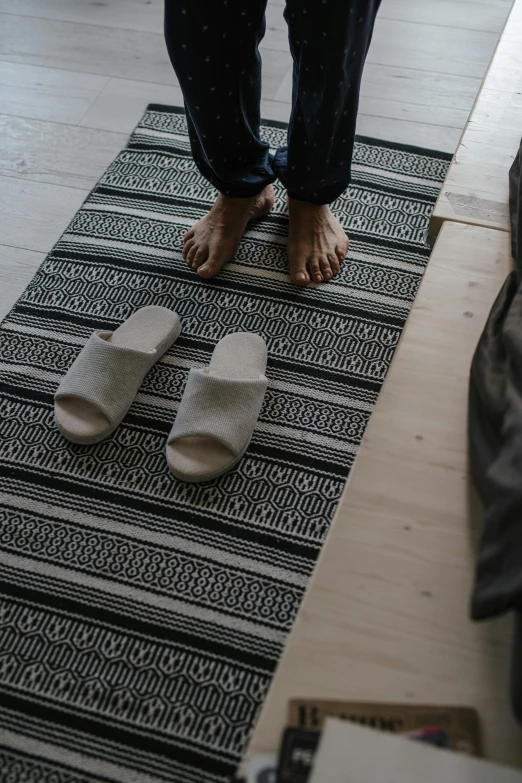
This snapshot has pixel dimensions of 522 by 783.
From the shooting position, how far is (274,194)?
1436mm

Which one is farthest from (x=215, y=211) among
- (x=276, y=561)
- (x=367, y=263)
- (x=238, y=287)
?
(x=276, y=561)

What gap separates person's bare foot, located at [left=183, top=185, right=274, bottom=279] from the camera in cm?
132

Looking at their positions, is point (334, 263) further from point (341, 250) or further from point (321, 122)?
point (321, 122)

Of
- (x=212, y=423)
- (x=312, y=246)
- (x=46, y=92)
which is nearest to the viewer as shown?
(x=212, y=423)

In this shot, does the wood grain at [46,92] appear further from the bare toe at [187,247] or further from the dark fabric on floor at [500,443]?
the dark fabric on floor at [500,443]

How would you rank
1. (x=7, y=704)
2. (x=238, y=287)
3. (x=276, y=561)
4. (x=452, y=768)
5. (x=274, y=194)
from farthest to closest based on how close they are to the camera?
(x=274, y=194)
(x=238, y=287)
(x=276, y=561)
(x=7, y=704)
(x=452, y=768)

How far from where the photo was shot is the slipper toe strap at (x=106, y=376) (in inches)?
44.1

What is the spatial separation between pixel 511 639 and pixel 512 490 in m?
0.14

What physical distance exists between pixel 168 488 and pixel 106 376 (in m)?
0.21

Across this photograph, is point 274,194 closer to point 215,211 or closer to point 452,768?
point 215,211

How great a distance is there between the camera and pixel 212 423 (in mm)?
1075

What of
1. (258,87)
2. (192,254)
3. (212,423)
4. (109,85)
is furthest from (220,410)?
(109,85)

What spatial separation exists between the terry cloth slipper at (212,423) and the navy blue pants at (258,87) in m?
0.36

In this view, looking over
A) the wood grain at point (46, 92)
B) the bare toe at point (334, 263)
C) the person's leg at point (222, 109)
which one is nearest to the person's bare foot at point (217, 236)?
the person's leg at point (222, 109)
